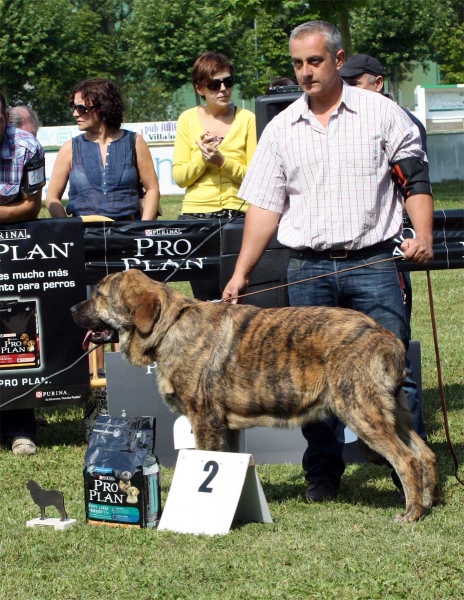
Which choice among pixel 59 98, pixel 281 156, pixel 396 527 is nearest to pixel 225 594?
pixel 396 527

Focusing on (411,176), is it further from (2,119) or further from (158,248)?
(2,119)

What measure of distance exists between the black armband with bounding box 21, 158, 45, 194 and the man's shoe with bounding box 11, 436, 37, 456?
172 cm

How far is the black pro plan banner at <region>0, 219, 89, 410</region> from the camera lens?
20.4 ft

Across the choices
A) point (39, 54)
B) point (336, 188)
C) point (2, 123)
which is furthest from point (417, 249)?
point (39, 54)

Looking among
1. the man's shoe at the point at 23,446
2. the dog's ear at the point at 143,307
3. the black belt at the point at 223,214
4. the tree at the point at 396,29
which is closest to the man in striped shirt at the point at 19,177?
the man's shoe at the point at 23,446

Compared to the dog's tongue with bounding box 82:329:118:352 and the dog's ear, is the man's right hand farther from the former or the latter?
the dog's tongue with bounding box 82:329:118:352

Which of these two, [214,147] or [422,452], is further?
[214,147]

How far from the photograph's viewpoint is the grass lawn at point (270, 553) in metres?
3.72

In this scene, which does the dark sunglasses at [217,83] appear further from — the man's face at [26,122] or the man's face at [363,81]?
the man's face at [26,122]

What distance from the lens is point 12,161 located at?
618 cm

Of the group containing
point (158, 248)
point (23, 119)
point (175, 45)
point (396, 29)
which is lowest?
point (158, 248)

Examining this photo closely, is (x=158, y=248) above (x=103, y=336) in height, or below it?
above

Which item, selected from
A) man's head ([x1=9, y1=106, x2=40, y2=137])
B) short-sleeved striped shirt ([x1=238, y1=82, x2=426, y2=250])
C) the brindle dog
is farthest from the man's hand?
man's head ([x1=9, y1=106, x2=40, y2=137])

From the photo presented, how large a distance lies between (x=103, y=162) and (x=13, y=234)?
0.98 m
